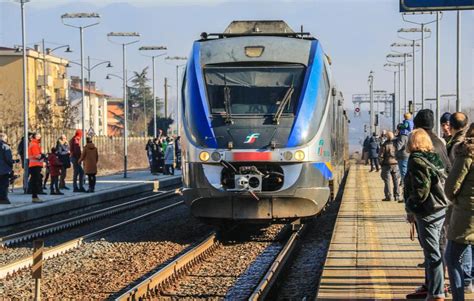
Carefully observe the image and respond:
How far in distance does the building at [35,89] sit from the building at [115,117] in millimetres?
37166

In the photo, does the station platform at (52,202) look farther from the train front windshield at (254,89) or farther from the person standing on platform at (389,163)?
the person standing on platform at (389,163)

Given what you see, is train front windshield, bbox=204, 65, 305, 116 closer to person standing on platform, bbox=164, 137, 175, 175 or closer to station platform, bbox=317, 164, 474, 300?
station platform, bbox=317, 164, 474, 300

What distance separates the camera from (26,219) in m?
20.2

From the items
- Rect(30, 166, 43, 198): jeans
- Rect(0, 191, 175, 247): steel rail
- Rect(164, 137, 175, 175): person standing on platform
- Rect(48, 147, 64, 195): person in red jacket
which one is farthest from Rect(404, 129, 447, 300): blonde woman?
Rect(164, 137, 175, 175): person standing on platform

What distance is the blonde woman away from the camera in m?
Answer: 8.01

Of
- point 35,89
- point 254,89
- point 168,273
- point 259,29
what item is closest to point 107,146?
point 35,89

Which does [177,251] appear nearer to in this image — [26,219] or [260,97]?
[260,97]

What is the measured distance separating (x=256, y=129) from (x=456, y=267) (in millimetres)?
6367

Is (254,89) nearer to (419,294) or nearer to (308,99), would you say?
(308,99)

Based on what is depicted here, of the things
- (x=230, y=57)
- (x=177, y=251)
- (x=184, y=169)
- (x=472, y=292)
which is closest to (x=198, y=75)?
(x=230, y=57)

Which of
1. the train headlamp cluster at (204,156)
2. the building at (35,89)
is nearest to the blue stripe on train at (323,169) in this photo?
the train headlamp cluster at (204,156)

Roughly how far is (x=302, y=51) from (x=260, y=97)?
3.79 ft

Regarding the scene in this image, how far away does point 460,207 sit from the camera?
7.52 meters

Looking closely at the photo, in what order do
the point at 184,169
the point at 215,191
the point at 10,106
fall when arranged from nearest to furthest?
the point at 215,191 < the point at 184,169 < the point at 10,106
